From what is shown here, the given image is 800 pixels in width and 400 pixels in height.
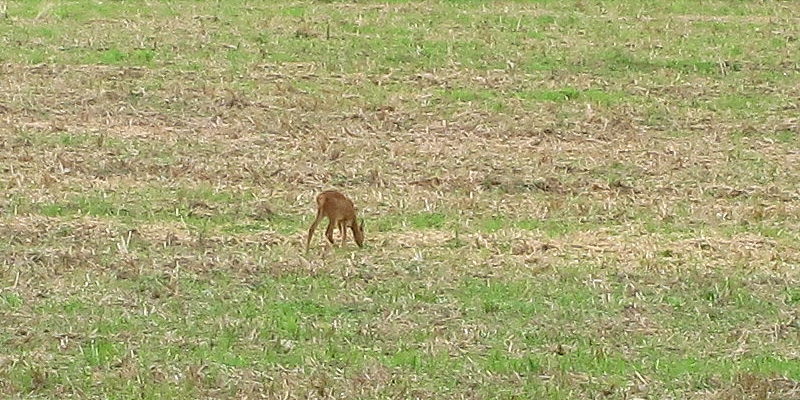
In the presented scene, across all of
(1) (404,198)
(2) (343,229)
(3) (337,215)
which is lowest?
(1) (404,198)

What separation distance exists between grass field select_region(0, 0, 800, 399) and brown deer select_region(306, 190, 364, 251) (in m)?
0.12

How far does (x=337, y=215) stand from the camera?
375 inches

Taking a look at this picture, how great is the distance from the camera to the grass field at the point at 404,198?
7.53 meters

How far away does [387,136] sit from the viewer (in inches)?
530

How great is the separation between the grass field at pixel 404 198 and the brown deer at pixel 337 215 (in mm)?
117

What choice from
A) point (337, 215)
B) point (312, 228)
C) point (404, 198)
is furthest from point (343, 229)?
point (404, 198)

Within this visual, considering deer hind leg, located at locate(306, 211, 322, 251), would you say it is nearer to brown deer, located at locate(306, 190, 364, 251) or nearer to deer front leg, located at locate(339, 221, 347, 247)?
brown deer, located at locate(306, 190, 364, 251)

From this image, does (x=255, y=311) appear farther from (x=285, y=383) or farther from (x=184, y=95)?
(x=184, y=95)

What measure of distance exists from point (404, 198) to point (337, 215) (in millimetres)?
1683

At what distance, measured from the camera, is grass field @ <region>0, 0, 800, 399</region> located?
7.53 metres

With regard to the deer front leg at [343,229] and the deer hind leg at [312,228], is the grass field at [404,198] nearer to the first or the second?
the deer front leg at [343,229]

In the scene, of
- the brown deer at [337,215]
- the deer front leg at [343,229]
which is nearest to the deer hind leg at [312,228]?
the brown deer at [337,215]

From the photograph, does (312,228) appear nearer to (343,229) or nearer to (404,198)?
(343,229)

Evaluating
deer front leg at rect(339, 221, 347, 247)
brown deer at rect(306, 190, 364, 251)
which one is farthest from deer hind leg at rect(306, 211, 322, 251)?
deer front leg at rect(339, 221, 347, 247)
